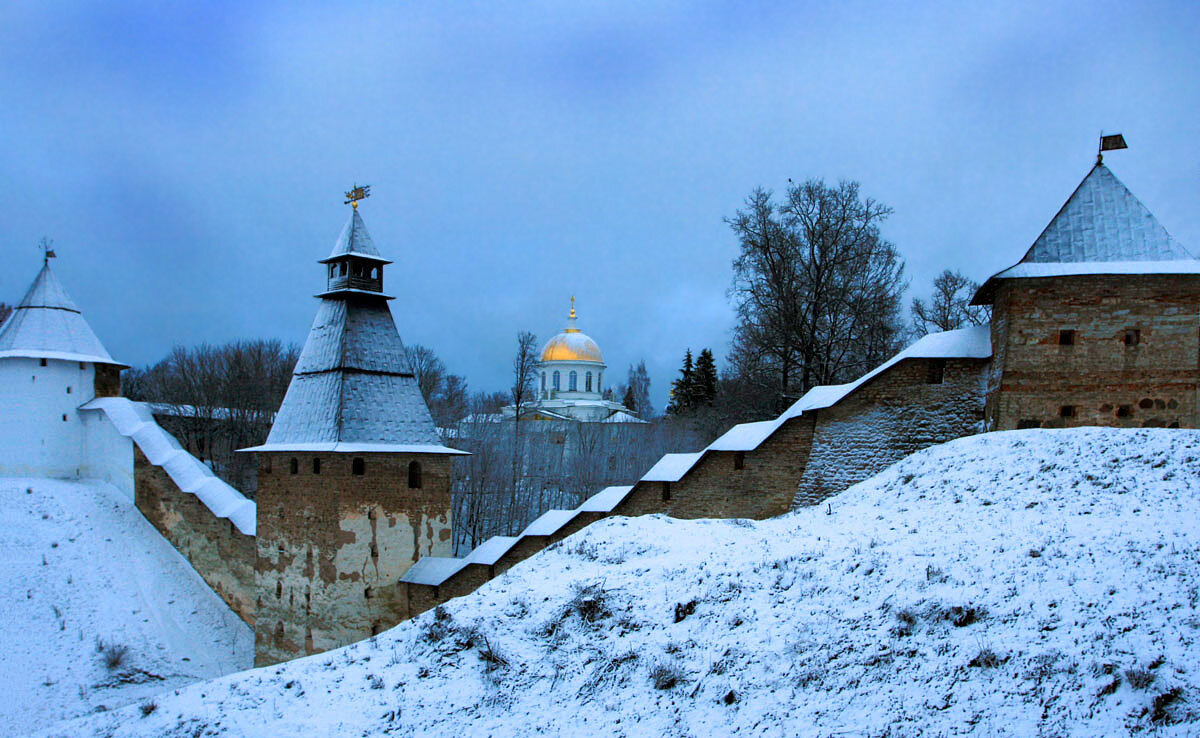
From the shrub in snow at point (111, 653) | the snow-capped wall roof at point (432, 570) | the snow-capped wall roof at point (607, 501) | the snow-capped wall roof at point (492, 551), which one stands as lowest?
the shrub in snow at point (111, 653)

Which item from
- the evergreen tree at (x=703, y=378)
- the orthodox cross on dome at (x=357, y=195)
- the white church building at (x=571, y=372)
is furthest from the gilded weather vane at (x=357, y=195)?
the white church building at (x=571, y=372)

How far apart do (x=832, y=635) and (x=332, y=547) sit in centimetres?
983

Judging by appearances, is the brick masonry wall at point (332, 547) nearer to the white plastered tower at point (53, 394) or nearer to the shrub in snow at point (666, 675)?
the white plastered tower at point (53, 394)

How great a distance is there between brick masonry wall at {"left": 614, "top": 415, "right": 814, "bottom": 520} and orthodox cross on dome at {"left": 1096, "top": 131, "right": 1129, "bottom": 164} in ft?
18.0

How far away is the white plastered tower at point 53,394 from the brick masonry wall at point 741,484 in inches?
547

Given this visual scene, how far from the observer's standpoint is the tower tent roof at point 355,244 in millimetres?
15164

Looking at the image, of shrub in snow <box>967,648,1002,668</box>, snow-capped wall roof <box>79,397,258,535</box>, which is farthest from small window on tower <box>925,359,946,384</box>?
snow-capped wall roof <box>79,397,258,535</box>

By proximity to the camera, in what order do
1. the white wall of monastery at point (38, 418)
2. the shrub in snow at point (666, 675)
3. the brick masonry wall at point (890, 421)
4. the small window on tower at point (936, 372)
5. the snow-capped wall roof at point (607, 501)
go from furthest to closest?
the white wall of monastery at point (38, 418) → the snow-capped wall roof at point (607, 501) → the small window on tower at point (936, 372) → the brick masonry wall at point (890, 421) → the shrub in snow at point (666, 675)

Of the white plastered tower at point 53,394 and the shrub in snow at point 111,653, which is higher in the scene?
the white plastered tower at point 53,394

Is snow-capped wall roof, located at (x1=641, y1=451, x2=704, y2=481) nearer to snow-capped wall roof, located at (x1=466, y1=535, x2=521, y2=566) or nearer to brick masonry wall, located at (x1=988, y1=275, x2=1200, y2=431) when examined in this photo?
snow-capped wall roof, located at (x1=466, y1=535, x2=521, y2=566)

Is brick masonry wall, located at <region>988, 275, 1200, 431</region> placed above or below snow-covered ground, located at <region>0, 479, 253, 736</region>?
above

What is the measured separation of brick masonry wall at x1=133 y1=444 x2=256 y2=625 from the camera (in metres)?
16.5

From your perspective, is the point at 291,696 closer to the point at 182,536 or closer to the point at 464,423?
the point at 182,536

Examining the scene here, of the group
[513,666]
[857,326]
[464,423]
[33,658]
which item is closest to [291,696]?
[513,666]
